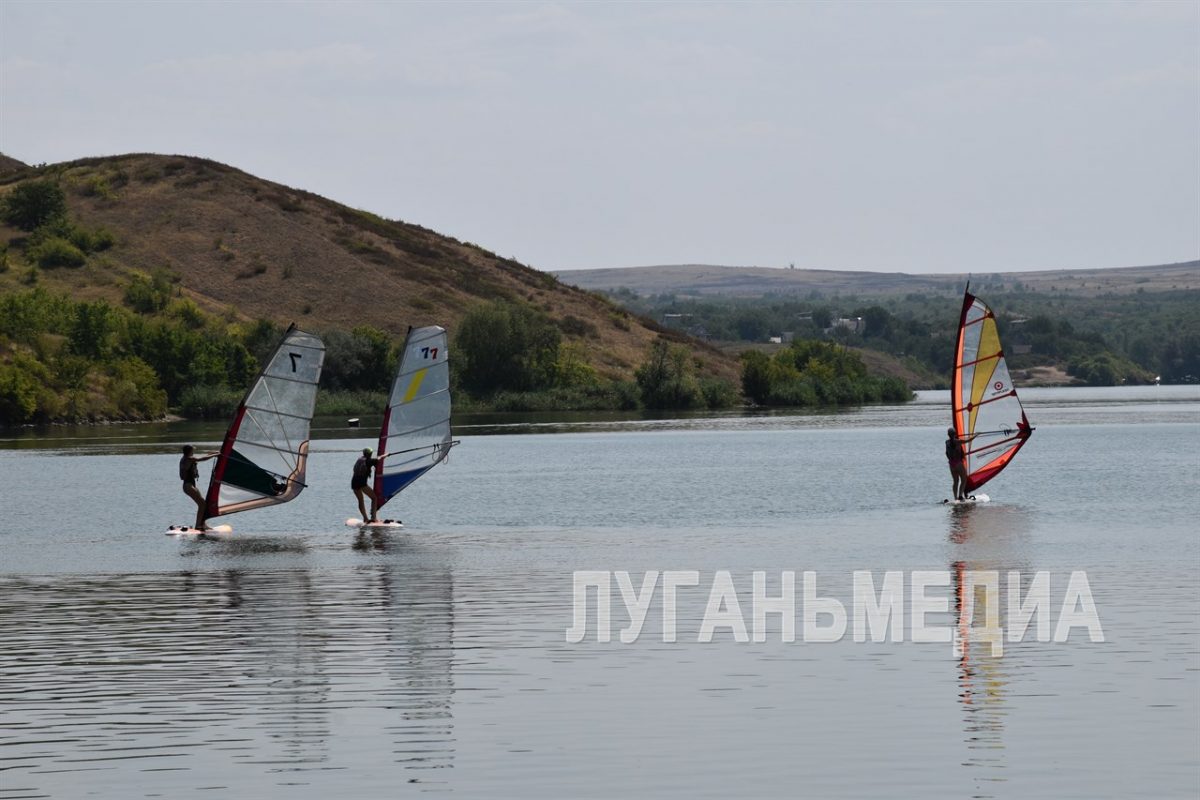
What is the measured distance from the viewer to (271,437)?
117ft

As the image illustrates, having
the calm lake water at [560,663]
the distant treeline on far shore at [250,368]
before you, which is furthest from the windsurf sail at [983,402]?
the distant treeline on far shore at [250,368]

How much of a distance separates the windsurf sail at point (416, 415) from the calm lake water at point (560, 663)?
52.2 inches

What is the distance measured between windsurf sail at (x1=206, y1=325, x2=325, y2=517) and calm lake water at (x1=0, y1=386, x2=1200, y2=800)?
1276 millimetres

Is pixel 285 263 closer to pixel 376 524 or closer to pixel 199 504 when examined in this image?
pixel 376 524

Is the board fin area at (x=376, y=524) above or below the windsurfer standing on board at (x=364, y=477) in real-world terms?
below

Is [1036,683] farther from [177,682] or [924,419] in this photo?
[924,419]

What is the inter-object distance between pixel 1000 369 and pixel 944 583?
18.1m

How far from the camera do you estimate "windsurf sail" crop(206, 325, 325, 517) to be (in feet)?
116

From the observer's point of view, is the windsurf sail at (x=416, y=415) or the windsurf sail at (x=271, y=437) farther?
the windsurf sail at (x=416, y=415)

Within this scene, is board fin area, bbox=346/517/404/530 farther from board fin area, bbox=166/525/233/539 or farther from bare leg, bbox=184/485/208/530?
bare leg, bbox=184/485/208/530

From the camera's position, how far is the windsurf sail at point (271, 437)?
35.3 m

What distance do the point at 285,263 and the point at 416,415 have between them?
11625 cm

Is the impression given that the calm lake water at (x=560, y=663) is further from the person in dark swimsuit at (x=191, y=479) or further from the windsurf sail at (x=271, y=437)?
the windsurf sail at (x=271, y=437)

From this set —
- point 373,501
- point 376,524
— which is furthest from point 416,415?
point 376,524
